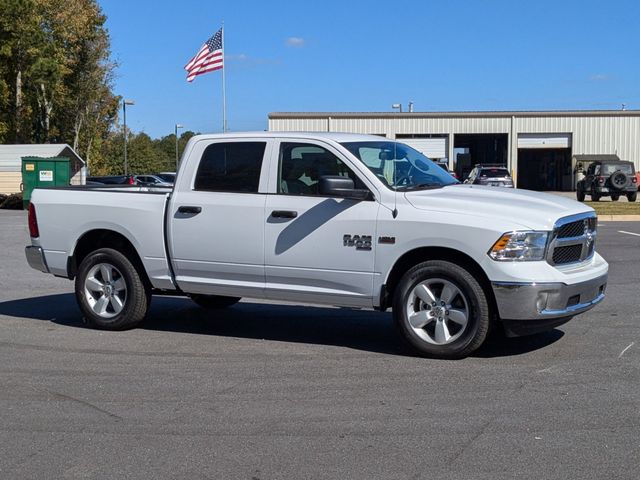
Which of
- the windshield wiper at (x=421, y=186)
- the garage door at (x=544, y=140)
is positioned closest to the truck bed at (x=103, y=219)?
the windshield wiper at (x=421, y=186)

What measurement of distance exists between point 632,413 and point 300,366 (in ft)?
8.51

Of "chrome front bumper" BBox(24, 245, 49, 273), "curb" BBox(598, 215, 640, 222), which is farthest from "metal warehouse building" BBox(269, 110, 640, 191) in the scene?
"chrome front bumper" BBox(24, 245, 49, 273)

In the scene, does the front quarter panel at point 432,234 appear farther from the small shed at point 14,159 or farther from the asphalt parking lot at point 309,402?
the small shed at point 14,159

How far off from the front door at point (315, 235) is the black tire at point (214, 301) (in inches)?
77.1

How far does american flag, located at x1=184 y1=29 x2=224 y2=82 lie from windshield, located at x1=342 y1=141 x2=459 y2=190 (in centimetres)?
2270

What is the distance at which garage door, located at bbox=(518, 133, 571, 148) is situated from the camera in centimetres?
5428

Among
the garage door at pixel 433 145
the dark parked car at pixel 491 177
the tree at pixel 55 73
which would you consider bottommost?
the dark parked car at pixel 491 177

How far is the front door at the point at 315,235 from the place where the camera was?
6.89m

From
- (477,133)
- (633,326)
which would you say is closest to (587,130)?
(477,133)

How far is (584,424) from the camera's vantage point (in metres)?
5.03

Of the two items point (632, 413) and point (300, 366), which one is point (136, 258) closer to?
point (300, 366)

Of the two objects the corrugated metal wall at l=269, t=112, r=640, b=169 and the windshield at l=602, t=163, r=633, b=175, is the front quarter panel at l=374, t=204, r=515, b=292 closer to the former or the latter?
the windshield at l=602, t=163, r=633, b=175

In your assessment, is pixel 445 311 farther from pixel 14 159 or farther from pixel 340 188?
pixel 14 159

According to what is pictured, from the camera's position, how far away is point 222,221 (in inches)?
292
